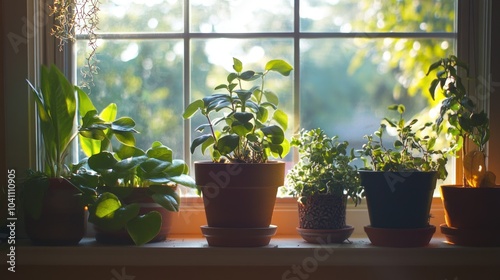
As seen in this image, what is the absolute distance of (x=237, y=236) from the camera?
66.4 inches

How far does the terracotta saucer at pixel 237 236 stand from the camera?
1.69 metres

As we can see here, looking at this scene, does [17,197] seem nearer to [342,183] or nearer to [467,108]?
[342,183]

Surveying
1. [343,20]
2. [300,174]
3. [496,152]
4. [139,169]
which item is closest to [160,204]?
[139,169]

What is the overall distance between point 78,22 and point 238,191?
2.52 ft

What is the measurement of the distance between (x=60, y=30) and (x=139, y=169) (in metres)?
0.54

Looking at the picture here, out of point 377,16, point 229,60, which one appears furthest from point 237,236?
point 377,16

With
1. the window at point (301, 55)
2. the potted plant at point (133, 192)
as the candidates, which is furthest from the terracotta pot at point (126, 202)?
the window at point (301, 55)

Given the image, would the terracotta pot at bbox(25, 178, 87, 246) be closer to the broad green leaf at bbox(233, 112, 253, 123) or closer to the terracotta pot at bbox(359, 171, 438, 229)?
the broad green leaf at bbox(233, 112, 253, 123)

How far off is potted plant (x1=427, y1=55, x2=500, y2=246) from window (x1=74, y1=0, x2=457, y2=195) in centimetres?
22

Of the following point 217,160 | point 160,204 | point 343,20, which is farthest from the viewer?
point 343,20

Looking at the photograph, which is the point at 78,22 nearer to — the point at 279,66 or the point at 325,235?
the point at 279,66

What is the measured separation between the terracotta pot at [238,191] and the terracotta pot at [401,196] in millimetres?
296

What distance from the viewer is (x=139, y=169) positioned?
1742 millimetres

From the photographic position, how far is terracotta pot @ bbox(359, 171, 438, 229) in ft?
5.55
